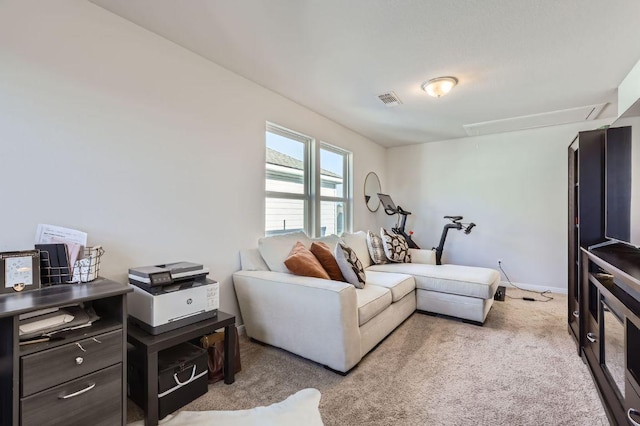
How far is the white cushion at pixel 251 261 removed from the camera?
2642 millimetres

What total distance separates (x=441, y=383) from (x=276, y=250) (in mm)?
1623

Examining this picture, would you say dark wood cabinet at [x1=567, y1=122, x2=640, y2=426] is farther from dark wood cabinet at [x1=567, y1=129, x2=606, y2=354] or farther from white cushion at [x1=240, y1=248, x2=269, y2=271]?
white cushion at [x1=240, y1=248, x2=269, y2=271]

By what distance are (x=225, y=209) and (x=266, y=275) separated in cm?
69

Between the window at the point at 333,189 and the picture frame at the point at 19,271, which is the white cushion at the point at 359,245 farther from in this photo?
the picture frame at the point at 19,271

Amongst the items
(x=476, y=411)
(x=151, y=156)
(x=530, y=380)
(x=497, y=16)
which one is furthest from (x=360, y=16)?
(x=530, y=380)

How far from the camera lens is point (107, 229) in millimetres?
1878

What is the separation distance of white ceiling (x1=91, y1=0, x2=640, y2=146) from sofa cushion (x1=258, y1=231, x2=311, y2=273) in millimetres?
1514

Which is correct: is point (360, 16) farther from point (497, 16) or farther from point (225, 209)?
point (225, 209)

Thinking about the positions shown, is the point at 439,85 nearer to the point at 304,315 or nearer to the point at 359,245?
the point at 359,245

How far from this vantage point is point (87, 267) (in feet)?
5.23

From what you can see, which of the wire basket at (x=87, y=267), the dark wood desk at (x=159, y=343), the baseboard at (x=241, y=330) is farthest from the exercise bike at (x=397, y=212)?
the wire basket at (x=87, y=267)

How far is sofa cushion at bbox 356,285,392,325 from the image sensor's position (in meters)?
2.25

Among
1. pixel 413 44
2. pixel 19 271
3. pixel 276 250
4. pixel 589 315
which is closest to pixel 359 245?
pixel 276 250

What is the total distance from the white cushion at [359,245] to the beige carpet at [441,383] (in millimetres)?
1158
